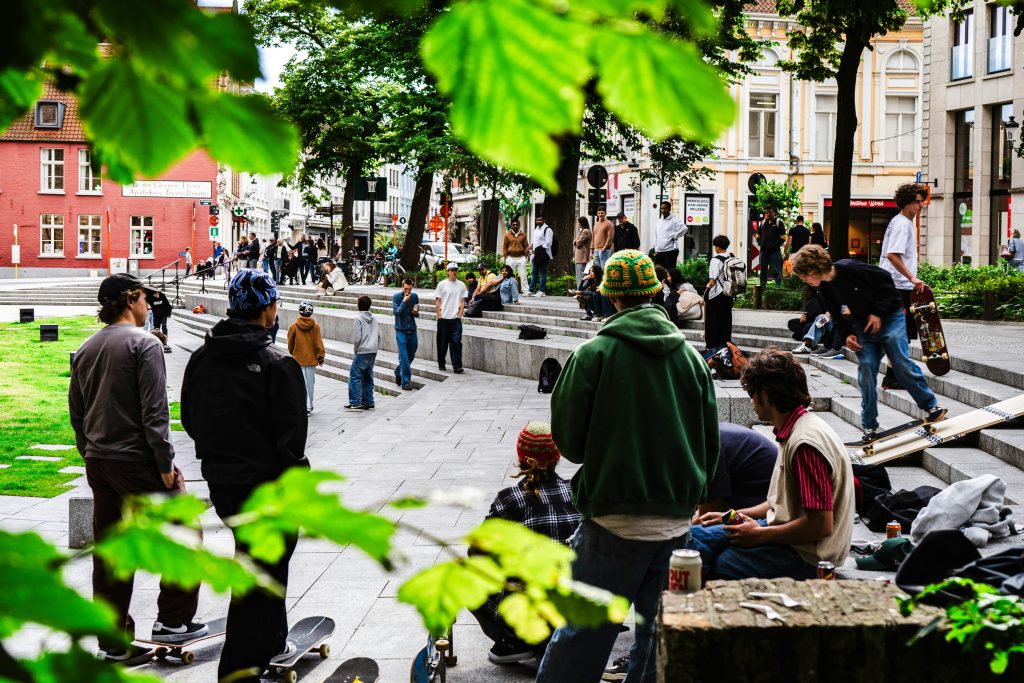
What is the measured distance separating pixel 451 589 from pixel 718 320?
47.1 feet

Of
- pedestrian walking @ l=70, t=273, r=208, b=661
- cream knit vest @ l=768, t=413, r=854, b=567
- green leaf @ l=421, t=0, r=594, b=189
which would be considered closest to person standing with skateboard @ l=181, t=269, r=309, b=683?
pedestrian walking @ l=70, t=273, r=208, b=661

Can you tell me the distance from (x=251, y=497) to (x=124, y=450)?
4970 millimetres

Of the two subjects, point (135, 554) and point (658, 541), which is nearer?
point (135, 554)

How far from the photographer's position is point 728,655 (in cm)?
307

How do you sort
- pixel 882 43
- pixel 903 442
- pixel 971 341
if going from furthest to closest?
Result: pixel 882 43 < pixel 971 341 < pixel 903 442

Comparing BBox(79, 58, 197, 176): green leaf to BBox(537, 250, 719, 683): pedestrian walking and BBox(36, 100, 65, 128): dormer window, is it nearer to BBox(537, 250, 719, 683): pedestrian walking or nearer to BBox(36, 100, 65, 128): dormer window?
BBox(36, 100, 65, 128): dormer window

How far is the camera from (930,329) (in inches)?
401

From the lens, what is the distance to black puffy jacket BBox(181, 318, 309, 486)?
16.3 feet

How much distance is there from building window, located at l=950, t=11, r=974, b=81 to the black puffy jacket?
121 feet

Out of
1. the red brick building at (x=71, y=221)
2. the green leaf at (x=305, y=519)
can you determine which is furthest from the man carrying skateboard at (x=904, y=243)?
the red brick building at (x=71, y=221)

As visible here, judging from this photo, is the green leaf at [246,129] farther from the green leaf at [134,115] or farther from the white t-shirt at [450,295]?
the white t-shirt at [450,295]

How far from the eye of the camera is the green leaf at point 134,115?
0.89 metres

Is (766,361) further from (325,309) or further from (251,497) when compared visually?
(325,309)

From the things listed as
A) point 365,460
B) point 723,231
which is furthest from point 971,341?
point 723,231
